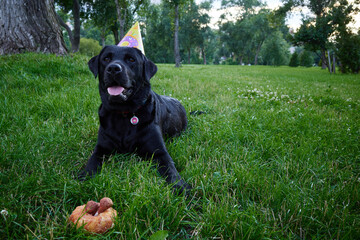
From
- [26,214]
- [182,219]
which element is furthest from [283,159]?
[26,214]

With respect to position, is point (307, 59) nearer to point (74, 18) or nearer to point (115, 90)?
point (74, 18)

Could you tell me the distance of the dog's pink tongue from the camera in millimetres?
2280

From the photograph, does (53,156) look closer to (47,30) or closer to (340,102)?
(47,30)

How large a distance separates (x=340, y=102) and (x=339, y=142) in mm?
3572

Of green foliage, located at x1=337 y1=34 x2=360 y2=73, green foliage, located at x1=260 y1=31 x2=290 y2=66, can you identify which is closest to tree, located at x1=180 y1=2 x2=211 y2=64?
green foliage, located at x1=260 y1=31 x2=290 y2=66

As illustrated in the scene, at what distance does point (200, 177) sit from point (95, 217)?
998 mm

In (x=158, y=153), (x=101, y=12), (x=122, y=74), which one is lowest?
(x=158, y=153)

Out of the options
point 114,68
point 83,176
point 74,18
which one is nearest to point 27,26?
point 114,68

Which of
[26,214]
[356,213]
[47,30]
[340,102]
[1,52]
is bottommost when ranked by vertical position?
[356,213]

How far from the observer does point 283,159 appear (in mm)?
2404

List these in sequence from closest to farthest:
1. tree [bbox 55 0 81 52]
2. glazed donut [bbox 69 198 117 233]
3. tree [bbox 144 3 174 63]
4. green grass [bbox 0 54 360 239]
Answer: glazed donut [bbox 69 198 117 233], green grass [bbox 0 54 360 239], tree [bbox 55 0 81 52], tree [bbox 144 3 174 63]

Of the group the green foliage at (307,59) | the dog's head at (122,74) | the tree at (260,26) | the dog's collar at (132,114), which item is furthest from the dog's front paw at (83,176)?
the green foliage at (307,59)

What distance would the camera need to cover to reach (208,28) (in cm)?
5075

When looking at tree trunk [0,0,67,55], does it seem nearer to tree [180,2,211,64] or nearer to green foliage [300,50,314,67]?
tree [180,2,211,64]
